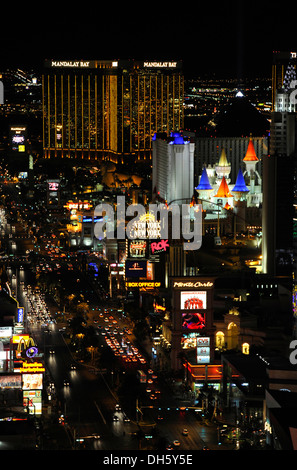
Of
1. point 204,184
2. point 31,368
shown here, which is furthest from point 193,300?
point 204,184

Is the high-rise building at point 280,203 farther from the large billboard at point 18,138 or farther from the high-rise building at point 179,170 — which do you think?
the large billboard at point 18,138

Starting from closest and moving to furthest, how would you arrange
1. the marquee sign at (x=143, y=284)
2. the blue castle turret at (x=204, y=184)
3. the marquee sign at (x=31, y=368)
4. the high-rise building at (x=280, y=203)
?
the marquee sign at (x=31, y=368) → the marquee sign at (x=143, y=284) → the high-rise building at (x=280, y=203) → the blue castle turret at (x=204, y=184)

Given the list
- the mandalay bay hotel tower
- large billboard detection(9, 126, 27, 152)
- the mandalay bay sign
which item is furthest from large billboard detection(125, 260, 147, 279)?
large billboard detection(9, 126, 27, 152)

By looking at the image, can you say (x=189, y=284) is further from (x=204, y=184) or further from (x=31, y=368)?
(x=204, y=184)

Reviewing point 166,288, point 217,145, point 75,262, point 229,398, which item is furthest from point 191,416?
point 217,145

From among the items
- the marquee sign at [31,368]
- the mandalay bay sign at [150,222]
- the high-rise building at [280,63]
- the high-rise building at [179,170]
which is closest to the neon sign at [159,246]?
the mandalay bay sign at [150,222]

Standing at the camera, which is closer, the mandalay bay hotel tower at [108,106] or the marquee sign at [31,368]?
the marquee sign at [31,368]

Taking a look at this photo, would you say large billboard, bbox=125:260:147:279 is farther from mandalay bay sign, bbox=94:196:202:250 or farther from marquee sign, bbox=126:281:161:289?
mandalay bay sign, bbox=94:196:202:250
